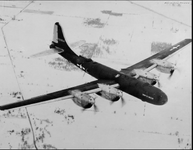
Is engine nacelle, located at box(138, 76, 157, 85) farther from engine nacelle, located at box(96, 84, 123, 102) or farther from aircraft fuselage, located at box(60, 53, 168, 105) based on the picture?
engine nacelle, located at box(96, 84, 123, 102)

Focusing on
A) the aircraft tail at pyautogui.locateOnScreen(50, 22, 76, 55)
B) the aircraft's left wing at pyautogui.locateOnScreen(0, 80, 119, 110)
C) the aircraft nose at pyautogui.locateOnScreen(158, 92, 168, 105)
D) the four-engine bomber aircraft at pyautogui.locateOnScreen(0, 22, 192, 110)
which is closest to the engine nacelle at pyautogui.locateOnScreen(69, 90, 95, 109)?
the four-engine bomber aircraft at pyautogui.locateOnScreen(0, 22, 192, 110)

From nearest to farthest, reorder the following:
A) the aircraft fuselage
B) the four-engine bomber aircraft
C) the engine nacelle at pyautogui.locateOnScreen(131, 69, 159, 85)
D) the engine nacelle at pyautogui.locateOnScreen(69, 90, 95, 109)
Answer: the engine nacelle at pyautogui.locateOnScreen(69, 90, 95, 109), the four-engine bomber aircraft, the aircraft fuselage, the engine nacelle at pyautogui.locateOnScreen(131, 69, 159, 85)

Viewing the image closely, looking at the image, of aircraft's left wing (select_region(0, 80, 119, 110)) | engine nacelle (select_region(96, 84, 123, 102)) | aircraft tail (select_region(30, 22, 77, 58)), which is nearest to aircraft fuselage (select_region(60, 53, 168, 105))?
aircraft's left wing (select_region(0, 80, 119, 110))

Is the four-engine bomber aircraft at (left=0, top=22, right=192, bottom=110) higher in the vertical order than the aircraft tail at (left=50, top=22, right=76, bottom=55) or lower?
lower

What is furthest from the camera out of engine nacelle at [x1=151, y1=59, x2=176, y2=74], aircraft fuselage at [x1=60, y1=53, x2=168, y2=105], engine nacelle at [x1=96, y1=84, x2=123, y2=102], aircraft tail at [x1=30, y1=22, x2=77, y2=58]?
aircraft tail at [x1=30, y1=22, x2=77, y2=58]

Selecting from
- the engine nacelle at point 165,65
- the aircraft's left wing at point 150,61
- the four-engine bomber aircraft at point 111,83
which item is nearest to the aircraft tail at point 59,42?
the four-engine bomber aircraft at point 111,83

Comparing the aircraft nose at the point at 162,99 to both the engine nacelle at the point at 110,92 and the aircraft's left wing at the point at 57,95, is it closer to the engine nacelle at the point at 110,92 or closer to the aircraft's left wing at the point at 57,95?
the engine nacelle at the point at 110,92

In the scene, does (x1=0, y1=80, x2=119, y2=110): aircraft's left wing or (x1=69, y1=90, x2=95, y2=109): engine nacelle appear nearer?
(x1=0, y1=80, x2=119, y2=110): aircraft's left wing

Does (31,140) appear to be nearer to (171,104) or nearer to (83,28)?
(171,104)

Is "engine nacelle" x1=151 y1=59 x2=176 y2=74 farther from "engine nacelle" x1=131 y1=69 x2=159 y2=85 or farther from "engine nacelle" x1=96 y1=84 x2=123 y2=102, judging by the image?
"engine nacelle" x1=96 y1=84 x2=123 y2=102
